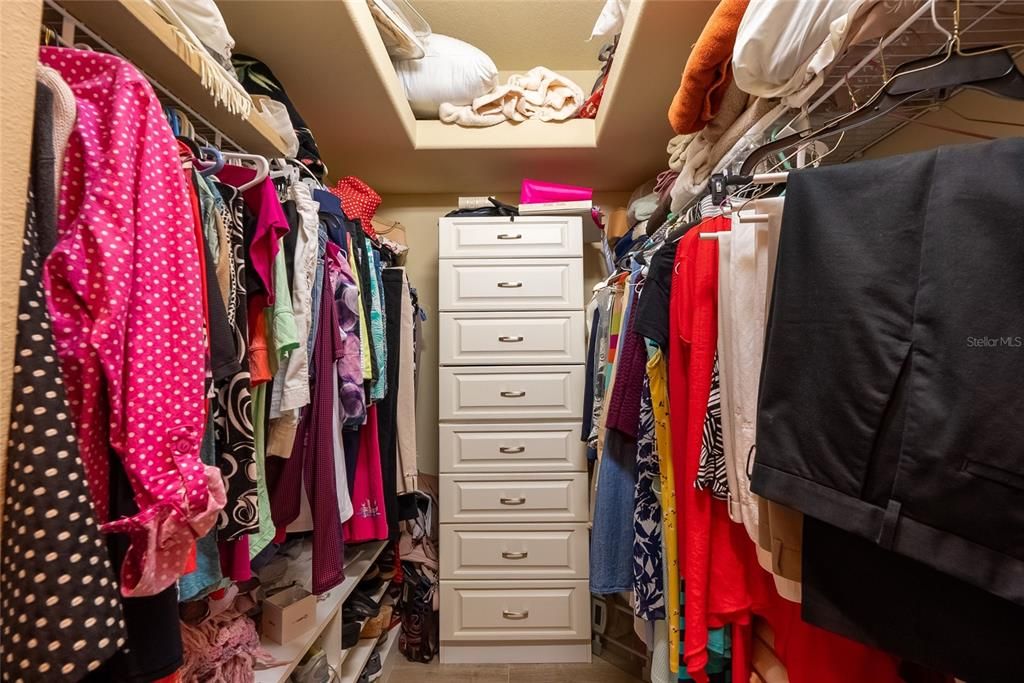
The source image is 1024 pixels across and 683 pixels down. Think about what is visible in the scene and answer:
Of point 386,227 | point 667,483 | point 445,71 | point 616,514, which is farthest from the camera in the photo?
point 386,227

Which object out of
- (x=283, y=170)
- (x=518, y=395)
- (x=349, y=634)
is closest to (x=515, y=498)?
(x=518, y=395)

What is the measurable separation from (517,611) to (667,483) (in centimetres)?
113

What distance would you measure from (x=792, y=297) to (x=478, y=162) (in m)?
1.62

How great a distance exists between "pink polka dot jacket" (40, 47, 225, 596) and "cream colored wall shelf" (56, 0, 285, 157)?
0.22 metres

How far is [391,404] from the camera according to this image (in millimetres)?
1555

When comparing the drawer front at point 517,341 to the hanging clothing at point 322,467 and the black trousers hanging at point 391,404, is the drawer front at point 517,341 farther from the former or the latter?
the hanging clothing at point 322,467

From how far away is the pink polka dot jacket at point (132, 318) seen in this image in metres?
0.43

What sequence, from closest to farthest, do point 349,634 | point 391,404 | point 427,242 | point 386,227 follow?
point 349,634
point 391,404
point 386,227
point 427,242

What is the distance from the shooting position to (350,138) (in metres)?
1.71

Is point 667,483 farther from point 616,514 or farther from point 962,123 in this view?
point 962,123

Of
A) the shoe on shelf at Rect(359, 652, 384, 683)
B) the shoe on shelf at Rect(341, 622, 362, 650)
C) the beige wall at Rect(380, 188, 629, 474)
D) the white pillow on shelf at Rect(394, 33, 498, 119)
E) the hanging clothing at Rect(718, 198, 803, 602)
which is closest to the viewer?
the hanging clothing at Rect(718, 198, 803, 602)

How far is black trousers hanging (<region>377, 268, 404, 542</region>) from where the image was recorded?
1532 millimetres

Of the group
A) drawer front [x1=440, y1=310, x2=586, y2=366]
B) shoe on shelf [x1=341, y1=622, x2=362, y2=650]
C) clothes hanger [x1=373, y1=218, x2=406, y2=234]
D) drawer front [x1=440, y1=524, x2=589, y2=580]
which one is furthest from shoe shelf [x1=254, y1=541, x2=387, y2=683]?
clothes hanger [x1=373, y1=218, x2=406, y2=234]

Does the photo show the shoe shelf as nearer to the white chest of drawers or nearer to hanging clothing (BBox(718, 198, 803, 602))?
the white chest of drawers
